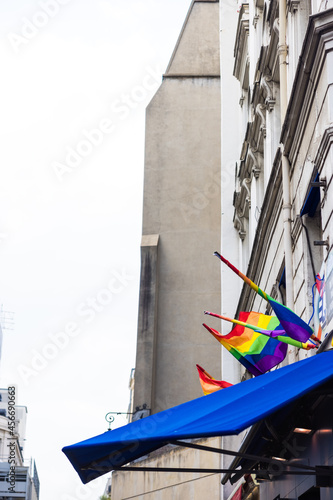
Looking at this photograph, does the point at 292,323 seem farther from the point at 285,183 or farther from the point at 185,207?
the point at 185,207

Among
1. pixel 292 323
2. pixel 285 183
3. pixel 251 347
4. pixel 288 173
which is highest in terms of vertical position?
pixel 288 173

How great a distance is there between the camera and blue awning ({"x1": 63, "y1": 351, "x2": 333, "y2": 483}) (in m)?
7.43

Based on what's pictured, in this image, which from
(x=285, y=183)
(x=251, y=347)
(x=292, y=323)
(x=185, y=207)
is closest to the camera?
(x=292, y=323)

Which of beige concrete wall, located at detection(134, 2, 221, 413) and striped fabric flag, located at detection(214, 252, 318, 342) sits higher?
beige concrete wall, located at detection(134, 2, 221, 413)

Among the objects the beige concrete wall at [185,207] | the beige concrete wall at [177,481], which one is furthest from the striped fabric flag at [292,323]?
the beige concrete wall at [185,207]

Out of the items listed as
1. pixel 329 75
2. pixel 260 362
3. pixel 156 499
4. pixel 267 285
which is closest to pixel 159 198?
pixel 156 499

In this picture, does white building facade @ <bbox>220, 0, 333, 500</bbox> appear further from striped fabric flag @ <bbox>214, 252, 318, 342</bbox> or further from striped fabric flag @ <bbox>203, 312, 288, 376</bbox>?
striped fabric flag @ <bbox>203, 312, 288, 376</bbox>

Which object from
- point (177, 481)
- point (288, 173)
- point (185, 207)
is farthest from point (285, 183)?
point (185, 207)

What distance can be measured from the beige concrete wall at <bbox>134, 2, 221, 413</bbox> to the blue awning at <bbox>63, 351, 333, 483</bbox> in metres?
18.3

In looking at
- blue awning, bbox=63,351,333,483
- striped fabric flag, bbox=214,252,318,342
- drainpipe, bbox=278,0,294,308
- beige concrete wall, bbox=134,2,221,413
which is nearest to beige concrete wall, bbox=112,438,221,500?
beige concrete wall, bbox=134,2,221,413

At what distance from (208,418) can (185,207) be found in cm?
2265

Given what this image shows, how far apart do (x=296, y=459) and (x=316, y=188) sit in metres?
3.70

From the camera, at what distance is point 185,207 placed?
99.1ft

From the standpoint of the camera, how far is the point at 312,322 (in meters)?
11.9
